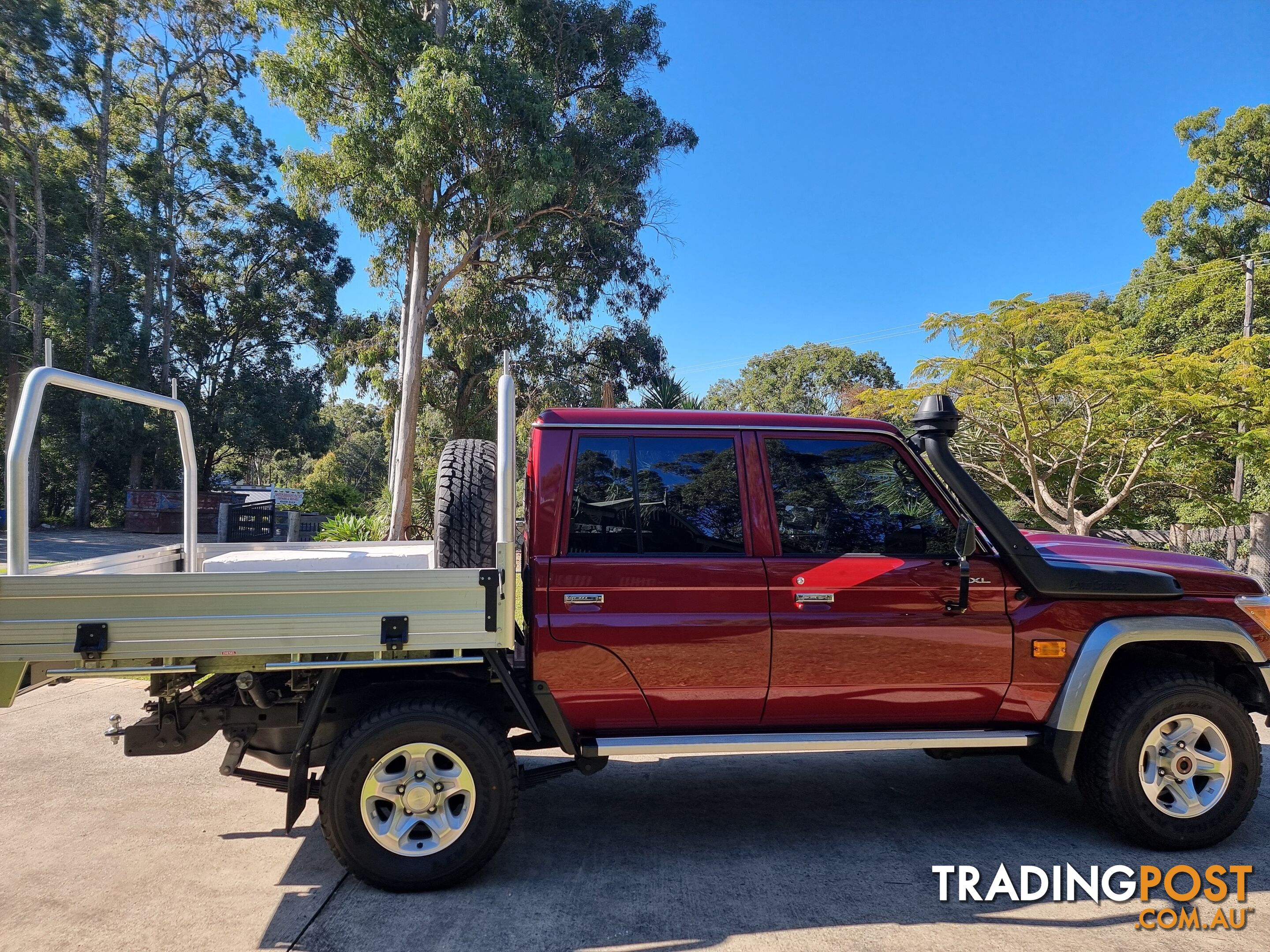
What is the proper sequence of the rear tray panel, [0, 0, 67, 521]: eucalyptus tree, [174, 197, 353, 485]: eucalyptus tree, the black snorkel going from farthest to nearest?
[174, 197, 353, 485]: eucalyptus tree
[0, 0, 67, 521]: eucalyptus tree
the black snorkel
the rear tray panel

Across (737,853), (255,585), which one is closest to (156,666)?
(255,585)

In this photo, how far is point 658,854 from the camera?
3537 mm

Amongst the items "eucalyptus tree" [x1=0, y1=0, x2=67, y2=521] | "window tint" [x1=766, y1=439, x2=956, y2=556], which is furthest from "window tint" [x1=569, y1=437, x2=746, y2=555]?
"eucalyptus tree" [x1=0, y1=0, x2=67, y2=521]

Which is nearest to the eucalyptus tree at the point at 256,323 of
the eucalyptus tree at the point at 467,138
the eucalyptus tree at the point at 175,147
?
the eucalyptus tree at the point at 175,147

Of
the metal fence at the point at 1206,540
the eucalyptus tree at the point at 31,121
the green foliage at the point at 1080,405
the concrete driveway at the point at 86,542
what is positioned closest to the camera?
the green foliage at the point at 1080,405

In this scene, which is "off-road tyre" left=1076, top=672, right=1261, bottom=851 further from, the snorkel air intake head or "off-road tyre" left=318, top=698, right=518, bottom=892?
"off-road tyre" left=318, top=698, right=518, bottom=892

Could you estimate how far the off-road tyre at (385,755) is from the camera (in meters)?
3.08

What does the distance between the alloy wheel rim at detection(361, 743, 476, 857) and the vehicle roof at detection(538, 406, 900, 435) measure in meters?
1.50

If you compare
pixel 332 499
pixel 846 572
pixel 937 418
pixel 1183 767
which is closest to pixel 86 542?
pixel 332 499

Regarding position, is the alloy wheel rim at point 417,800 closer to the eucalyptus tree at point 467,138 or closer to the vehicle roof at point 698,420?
the vehicle roof at point 698,420

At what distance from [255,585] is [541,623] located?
112 centimetres

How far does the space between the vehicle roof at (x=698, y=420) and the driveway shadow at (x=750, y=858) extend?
1.97 metres

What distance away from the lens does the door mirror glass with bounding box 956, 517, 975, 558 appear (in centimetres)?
327

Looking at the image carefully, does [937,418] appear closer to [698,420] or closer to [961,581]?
[961,581]
